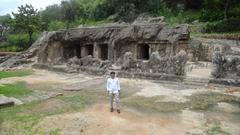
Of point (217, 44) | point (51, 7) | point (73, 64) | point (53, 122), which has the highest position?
point (51, 7)

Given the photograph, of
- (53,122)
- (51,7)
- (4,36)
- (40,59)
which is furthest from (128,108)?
(51,7)

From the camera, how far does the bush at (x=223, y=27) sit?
94.9ft

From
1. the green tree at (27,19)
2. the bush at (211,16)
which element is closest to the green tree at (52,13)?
the green tree at (27,19)

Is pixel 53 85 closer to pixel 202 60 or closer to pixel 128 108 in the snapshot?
pixel 128 108

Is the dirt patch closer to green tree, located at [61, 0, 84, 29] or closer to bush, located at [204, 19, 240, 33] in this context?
bush, located at [204, 19, 240, 33]

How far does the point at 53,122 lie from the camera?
31.7 feet

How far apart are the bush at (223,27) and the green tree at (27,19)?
2162 centimetres

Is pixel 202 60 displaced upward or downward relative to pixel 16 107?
upward

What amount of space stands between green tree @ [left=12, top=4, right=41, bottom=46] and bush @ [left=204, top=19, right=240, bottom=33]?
2162cm

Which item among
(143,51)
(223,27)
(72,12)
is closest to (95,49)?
(143,51)

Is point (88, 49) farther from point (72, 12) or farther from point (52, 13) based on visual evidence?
point (52, 13)

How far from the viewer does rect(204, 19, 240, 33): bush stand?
28.9 meters

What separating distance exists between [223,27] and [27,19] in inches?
930

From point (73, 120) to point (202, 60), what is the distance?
1623cm
